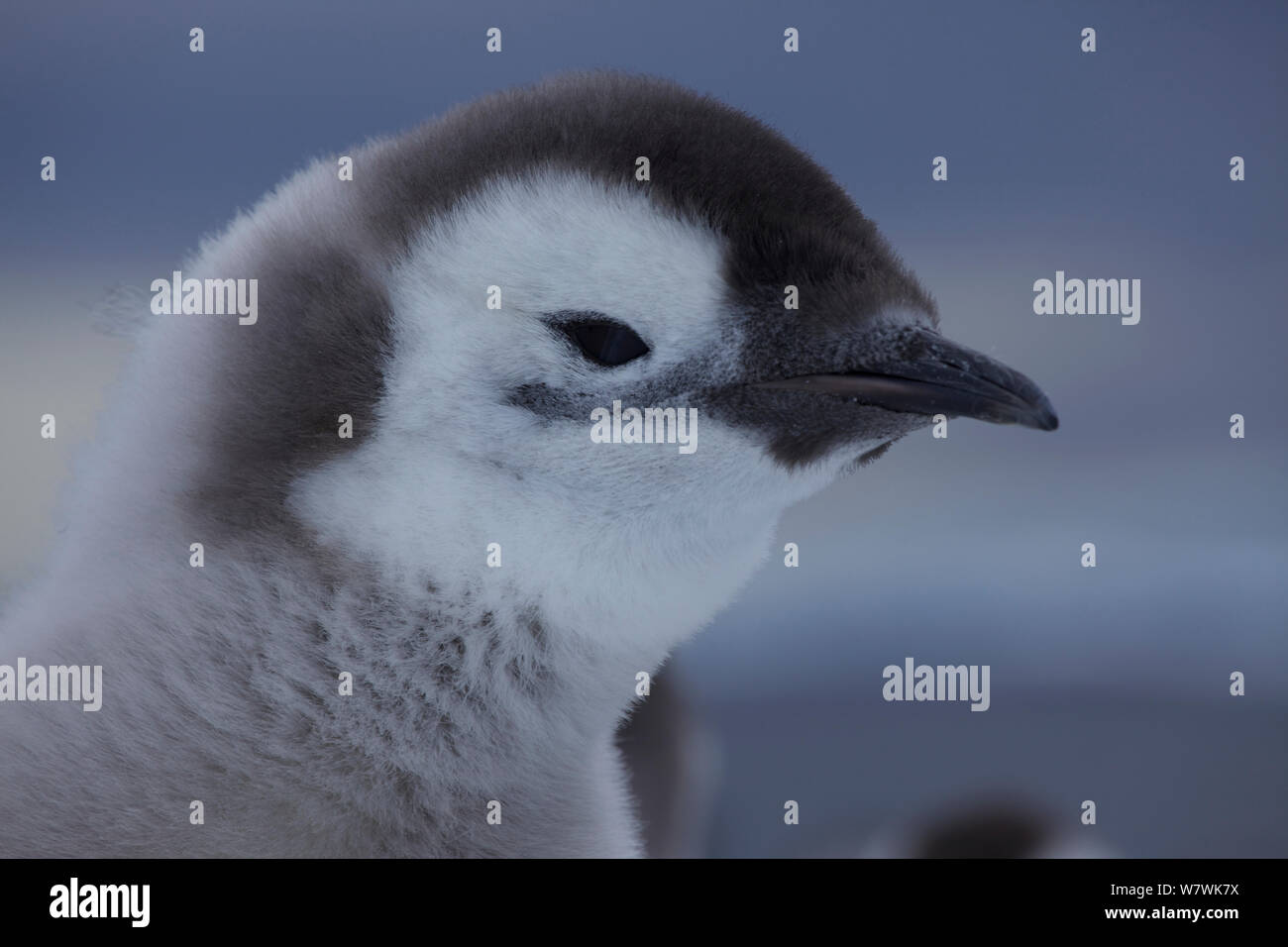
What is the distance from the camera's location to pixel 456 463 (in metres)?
0.68

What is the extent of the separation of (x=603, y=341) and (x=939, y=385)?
0.19 meters

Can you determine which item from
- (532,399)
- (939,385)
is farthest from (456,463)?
(939,385)

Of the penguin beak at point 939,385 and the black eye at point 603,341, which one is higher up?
the black eye at point 603,341

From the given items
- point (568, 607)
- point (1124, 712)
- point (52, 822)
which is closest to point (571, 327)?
point (568, 607)

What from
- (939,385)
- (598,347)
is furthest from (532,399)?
(939,385)

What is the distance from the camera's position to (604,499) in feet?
2.25

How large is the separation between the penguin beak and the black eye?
8cm

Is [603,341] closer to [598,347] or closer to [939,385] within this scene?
[598,347]

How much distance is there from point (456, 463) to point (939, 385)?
27 centimetres

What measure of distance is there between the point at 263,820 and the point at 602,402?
0.99 ft

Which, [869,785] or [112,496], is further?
[869,785]

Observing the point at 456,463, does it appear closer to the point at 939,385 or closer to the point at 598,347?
the point at 598,347

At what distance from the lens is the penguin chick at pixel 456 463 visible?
2.22 feet
